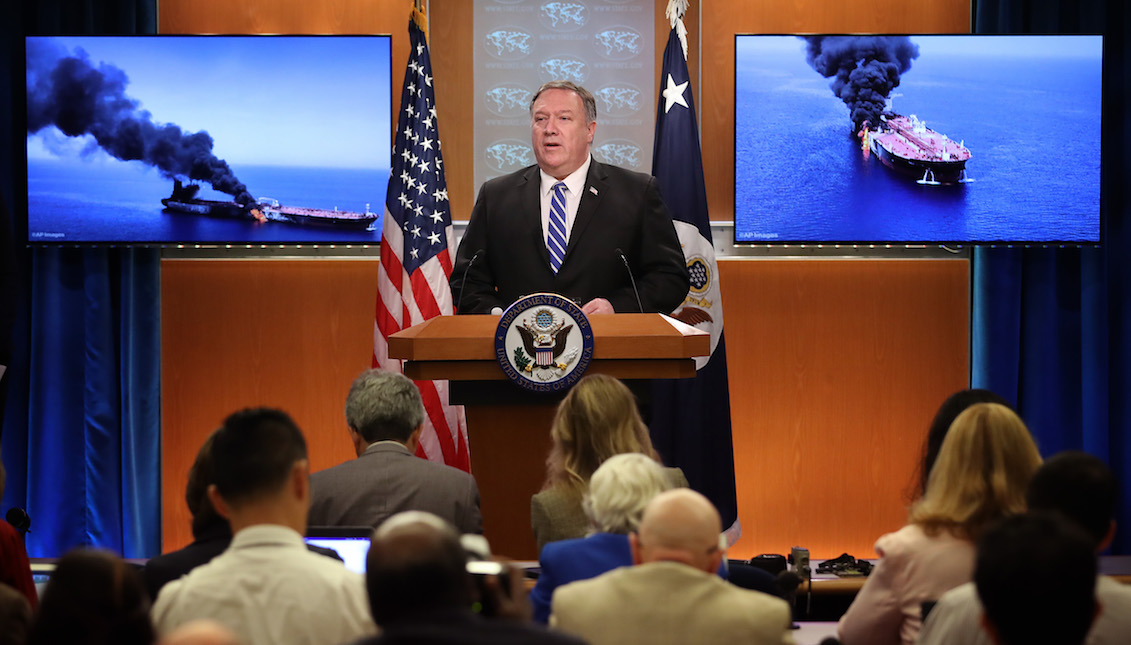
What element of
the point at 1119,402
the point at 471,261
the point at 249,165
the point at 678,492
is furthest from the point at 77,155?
the point at 1119,402

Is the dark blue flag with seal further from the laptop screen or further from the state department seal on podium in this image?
the laptop screen

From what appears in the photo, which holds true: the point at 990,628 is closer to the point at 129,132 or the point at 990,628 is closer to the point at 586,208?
the point at 586,208

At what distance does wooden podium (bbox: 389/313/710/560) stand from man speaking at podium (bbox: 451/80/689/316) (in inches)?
27.0

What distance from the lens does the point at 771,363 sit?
6.05 m

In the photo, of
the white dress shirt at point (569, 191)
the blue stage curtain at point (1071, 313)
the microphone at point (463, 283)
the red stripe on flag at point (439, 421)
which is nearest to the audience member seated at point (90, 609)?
the microphone at point (463, 283)

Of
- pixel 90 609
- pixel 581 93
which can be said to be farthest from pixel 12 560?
pixel 581 93

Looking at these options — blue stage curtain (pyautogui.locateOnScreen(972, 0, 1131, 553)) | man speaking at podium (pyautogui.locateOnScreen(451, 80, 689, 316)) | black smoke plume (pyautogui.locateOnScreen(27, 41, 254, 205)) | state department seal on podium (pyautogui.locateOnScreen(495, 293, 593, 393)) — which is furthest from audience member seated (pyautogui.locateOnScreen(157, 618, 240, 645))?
blue stage curtain (pyautogui.locateOnScreen(972, 0, 1131, 553))

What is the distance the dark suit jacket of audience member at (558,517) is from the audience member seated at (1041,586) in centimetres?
128

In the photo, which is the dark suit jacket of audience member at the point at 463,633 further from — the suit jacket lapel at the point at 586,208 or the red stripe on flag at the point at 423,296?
the red stripe on flag at the point at 423,296

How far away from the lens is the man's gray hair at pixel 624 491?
8.05 feet

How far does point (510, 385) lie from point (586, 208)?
104 centimetres

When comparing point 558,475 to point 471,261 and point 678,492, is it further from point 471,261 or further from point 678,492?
point 471,261

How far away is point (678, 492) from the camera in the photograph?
82.2 inches

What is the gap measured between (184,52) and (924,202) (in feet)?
12.1
